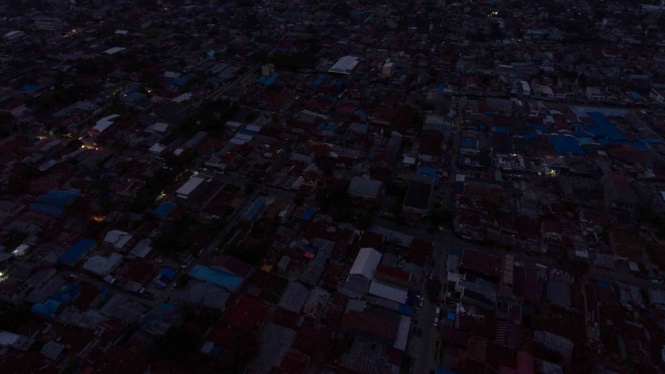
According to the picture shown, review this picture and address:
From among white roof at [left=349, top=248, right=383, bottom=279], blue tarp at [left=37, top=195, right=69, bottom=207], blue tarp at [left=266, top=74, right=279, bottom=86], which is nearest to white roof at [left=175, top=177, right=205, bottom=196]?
blue tarp at [left=37, top=195, right=69, bottom=207]

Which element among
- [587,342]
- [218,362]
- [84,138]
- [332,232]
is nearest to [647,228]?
[587,342]

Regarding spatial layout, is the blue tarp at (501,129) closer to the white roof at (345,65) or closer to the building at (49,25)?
the white roof at (345,65)

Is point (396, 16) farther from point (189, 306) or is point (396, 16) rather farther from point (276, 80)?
point (189, 306)

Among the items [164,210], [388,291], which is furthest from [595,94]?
[164,210]

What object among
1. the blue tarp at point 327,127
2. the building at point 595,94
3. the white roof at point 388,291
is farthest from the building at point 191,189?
the building at point 595,94

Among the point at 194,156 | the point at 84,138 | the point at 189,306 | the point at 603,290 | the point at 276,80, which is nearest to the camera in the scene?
the point at 189,306

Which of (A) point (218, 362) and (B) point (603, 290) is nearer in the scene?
(A) point (218, 362)
